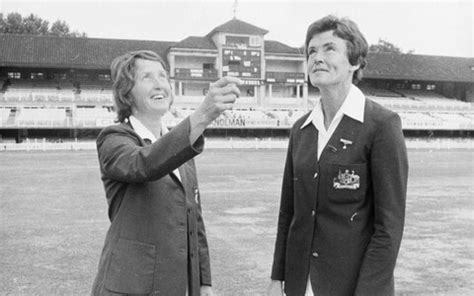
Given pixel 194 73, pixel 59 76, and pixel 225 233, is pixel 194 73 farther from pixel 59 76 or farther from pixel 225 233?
pixel 225 233

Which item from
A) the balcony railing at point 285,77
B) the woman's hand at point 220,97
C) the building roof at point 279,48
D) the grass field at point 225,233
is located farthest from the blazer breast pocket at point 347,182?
the building roof at point 279,48

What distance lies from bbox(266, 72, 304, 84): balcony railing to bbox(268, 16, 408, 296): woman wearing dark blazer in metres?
44.0

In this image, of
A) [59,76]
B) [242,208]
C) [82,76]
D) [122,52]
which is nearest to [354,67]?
[242,208]

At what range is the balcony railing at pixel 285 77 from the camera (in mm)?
46281

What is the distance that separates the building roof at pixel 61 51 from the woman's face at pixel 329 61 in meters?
42.7

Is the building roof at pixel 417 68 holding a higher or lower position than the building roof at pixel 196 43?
lower

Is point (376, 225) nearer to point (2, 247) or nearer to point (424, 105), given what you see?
point (2, 247)

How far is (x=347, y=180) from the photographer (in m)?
2.51

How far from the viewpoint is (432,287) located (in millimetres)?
5297

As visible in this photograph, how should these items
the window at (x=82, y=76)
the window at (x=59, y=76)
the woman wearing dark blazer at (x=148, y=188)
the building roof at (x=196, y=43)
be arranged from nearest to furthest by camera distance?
the woman wearing dark blazer at (x=148, y=188)
the window at (x=59, y=76)
the window at (x=82, y=76)
the building roof at (x=196, y=43)

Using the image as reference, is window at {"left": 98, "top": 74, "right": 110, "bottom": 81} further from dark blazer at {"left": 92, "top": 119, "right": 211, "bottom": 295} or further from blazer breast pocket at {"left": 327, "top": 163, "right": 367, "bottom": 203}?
blazer breast pocket at {"left": 327, "top": 163, "right": 367, "bottom": 203}

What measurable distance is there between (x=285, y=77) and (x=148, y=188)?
4511 cm

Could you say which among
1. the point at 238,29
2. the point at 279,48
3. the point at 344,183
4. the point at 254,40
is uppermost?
the point at 238,29

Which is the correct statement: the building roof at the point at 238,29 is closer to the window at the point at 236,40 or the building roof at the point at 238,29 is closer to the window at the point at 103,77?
the window at the point at 236,40
